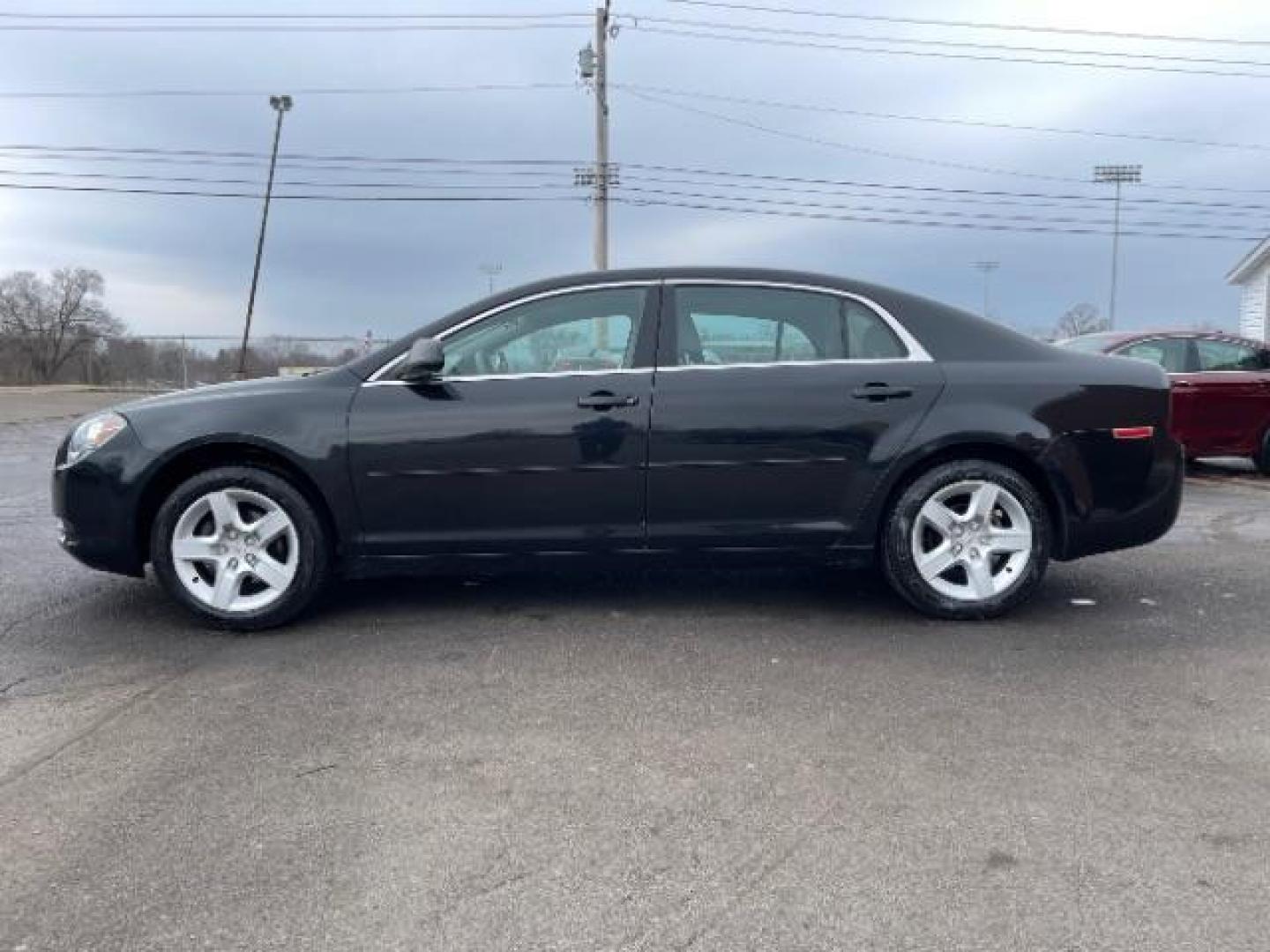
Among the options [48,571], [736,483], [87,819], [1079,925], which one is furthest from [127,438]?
[1079,925]

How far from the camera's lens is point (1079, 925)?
7.66 ft

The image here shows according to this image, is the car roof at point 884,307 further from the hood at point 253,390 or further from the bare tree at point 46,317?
the bare tree at point 46,317

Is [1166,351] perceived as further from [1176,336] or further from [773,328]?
[773,328]

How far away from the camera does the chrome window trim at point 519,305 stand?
457cm

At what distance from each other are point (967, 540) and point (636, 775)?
2.24m

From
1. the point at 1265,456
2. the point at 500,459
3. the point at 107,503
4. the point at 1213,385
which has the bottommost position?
the point at 1265,456

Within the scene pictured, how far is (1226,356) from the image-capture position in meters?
9.82

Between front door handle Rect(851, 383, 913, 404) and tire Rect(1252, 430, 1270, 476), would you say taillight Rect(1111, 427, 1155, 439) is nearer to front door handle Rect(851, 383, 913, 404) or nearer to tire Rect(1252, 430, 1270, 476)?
front door handle Rect(851, 383, 913, 404)

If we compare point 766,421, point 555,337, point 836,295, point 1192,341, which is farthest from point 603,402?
point 1192,341

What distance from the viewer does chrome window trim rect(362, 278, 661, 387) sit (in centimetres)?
457

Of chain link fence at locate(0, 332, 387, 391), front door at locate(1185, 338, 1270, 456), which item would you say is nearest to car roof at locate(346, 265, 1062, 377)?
front door at locate(1185, 338, 1270, 456)

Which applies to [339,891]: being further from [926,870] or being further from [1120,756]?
[1120,756]

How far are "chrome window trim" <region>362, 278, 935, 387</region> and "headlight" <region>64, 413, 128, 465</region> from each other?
3.64ft

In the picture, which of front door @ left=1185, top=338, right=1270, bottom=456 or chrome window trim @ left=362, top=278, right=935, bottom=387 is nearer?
chrome window trim @ left=362, top=278, right=935, bottom=387
